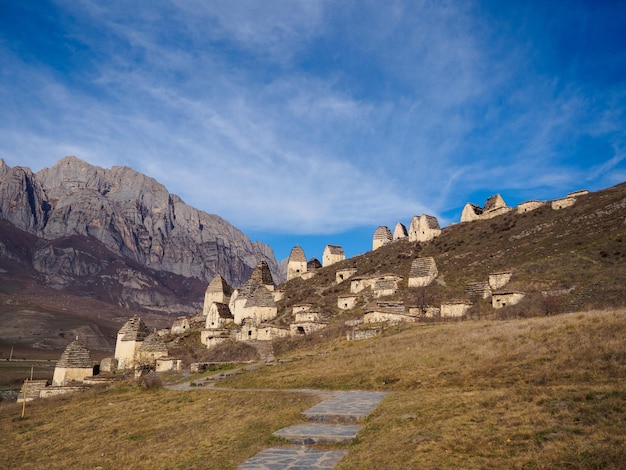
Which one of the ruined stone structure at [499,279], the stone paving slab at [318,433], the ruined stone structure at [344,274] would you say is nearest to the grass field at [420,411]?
the stone paving slab at [318,433]

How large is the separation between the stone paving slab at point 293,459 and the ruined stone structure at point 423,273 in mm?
51697

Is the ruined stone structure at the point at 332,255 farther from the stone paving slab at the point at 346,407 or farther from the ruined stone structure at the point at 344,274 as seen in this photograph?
the stone paving slab at the point at 346,407

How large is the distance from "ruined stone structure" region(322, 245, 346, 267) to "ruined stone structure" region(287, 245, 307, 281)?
6190 mm

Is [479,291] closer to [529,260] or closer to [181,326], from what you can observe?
[529,260]

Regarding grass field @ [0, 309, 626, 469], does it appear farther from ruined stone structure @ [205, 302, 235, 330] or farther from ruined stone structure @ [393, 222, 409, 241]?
ruined stone structure @ [393, 222, 409, 241]

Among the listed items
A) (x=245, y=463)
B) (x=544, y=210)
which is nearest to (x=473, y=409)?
(x=245, y=463)

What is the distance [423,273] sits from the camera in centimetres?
6188

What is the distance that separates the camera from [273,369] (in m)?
27.5

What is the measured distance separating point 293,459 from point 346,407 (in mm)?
4688

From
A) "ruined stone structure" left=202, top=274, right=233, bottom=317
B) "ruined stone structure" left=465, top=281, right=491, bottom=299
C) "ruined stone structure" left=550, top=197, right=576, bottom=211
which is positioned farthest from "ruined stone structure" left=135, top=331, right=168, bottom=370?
"ruined stone structure" left=550, top=197, right=576, bottom=211

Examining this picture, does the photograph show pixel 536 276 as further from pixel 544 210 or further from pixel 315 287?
pixel 315 287

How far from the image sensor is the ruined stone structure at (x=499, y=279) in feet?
159

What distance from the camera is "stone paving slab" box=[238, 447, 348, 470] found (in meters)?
9.95

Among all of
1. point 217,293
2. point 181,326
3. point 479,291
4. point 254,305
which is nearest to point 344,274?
point 217,293
